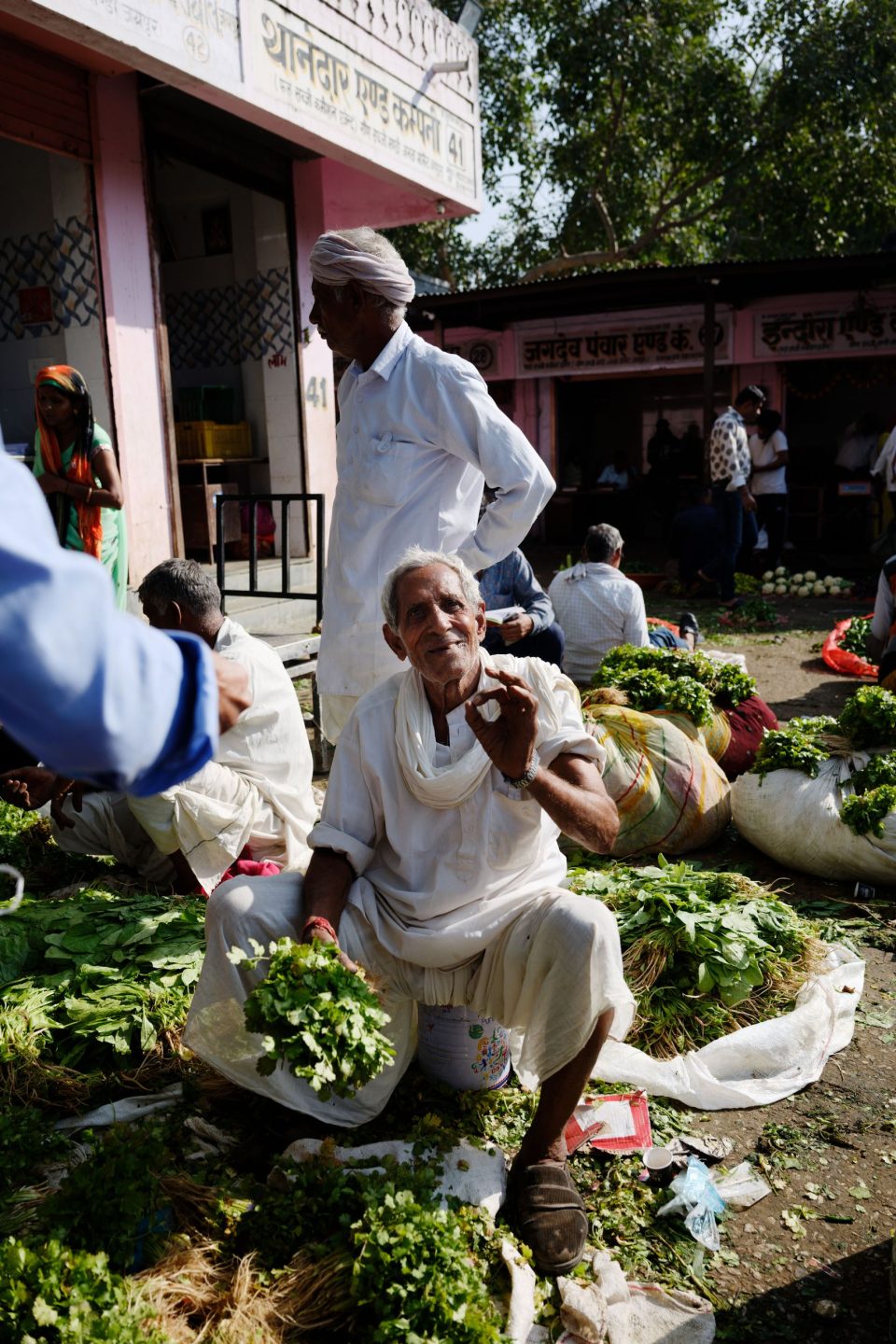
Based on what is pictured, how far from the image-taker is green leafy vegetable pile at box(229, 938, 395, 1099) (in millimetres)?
2178

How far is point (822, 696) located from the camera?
8078 millimetres

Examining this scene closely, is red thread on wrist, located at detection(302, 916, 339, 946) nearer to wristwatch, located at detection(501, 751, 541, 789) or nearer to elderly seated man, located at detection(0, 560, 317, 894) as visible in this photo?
wristwatch, located at detection(501, 751, 541, 789)

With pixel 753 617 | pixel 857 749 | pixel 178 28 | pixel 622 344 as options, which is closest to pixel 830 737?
pixel 857 749

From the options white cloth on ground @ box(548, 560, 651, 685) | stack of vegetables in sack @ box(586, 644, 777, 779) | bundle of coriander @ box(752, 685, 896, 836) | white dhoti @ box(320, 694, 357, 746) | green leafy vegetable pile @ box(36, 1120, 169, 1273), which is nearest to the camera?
green leafy vegetable pile @ box(36, 1120, 169, 1273)

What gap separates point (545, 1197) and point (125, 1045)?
1.21m

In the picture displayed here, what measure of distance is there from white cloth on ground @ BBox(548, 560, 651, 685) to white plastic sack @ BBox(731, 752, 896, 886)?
1740mm

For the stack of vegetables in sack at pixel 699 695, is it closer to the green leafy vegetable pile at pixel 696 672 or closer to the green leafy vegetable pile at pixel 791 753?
the green leafy vegetable pile at pixel 696 672

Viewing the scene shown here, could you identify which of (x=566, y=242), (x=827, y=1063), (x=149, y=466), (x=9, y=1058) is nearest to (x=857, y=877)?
(x=827, y=1063)

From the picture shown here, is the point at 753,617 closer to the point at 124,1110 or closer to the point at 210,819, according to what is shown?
the point at 210,819

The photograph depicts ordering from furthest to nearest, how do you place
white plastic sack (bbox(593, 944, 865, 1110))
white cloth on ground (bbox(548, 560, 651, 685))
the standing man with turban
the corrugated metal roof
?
the corrugated metal roof → white cloth on ground (bbox(548, 560, 651, 685)) → the standing man with turban → white plastic sack (bbox(593, 944, 865, 1110))

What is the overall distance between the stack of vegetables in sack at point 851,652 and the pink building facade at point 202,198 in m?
4.71

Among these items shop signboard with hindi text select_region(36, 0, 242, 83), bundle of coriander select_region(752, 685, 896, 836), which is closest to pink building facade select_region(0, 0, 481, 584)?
shop signboard with hindi text select_region(36, 0, 242, 83)

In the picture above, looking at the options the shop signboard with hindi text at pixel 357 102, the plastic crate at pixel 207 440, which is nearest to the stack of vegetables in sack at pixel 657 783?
the shop signboard with hindi text at pixel 357 102

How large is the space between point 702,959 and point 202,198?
9.23 meters
